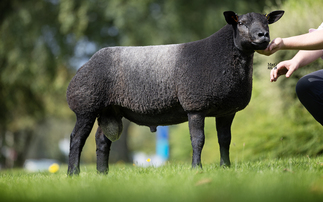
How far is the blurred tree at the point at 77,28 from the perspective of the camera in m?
9.06

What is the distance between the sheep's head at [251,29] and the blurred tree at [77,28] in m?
5.81

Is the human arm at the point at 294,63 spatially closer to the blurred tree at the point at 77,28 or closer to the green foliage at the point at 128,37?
the green foliage at the point at 128,37

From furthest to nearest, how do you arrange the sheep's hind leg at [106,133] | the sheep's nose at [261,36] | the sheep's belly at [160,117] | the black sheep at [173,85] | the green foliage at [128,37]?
the green foliage at [128,37] → the sheep's hind leg at [106,133] → the sheep's belly at [160,117] → the black sheep at [173,85] → the sheep's nose at [261,36]

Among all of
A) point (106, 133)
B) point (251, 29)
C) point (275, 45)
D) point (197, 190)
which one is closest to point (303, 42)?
point (275, 45)

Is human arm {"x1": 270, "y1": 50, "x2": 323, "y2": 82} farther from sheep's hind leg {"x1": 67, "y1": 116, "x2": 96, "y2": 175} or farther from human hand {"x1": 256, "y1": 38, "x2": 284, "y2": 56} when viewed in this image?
sheep's hind leg {"x1": 67, "y1": 116, "x2": 96, "y2": 175}

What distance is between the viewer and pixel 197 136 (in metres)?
3.23

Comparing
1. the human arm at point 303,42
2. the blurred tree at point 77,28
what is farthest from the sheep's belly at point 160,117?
the blurred tree at point 77,28

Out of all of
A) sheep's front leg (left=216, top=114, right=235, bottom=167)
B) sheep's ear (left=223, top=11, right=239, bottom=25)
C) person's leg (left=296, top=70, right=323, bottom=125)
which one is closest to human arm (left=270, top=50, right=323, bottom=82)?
person's leg (left=296, top=70, right=323, bottom=125)

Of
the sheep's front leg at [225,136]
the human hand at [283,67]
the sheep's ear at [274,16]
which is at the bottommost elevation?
the sheep's front leg at [225,136]

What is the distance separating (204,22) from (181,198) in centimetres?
800

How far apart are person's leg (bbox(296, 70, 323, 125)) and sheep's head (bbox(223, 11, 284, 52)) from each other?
Result: 30.3 inches

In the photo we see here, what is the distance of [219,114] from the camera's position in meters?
3.46

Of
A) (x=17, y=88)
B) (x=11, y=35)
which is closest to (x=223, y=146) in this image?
(x=11, y=35)

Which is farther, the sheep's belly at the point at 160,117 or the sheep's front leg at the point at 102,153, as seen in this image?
the sheep's front leg at the point at 102,153
